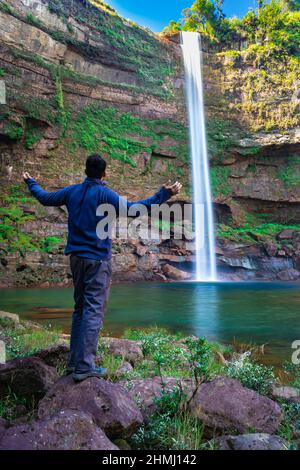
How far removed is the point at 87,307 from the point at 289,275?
26.8 meters

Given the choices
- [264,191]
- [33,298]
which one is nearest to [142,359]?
[33,298]

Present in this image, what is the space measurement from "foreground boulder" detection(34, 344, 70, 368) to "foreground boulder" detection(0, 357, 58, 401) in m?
0.70

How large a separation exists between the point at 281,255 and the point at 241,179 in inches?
319

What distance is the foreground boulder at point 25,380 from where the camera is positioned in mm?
3176

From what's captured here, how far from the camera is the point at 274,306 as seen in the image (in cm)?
1365

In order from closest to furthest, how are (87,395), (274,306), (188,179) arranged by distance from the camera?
(87,395), (274,306), (188,179)

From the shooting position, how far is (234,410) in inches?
109

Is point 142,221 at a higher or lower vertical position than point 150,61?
lower

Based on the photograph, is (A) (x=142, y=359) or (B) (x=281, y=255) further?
(B) (x=281, y=255)

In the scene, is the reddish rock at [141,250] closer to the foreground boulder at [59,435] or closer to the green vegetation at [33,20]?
the green vegetation at [33,20]

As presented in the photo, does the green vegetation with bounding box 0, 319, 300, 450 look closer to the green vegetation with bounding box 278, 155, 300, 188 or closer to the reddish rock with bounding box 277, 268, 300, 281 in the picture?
the reddish rock with bounding box 277, 268, 300, 281

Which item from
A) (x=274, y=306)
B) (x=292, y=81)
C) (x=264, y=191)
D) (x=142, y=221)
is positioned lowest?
(x=274, y=306)

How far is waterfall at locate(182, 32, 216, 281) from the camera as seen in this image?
28375mm
